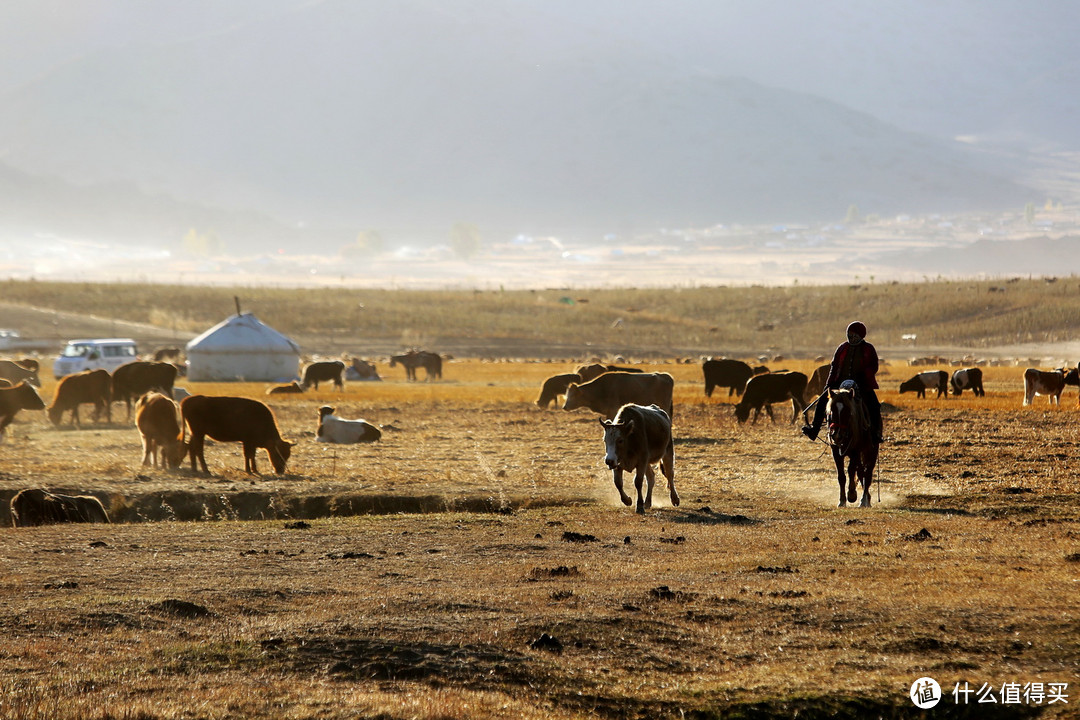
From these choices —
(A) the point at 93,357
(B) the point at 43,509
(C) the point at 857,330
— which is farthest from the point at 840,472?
(A) the point at 93,357

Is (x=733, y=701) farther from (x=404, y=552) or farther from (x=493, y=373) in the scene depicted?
(x=493, y=373)

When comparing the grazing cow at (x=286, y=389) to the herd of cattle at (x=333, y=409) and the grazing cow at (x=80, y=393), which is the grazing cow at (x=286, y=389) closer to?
the herd of cattle at (x=333, y=409)

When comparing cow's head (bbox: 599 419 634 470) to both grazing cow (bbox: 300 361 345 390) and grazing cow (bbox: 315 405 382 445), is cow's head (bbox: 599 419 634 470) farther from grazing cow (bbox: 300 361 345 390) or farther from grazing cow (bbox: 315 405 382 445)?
grazing cow (bbox: 300 361 345 390)

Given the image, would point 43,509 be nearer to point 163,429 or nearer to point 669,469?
point 163,429

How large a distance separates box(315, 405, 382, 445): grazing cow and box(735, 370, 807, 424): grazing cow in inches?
339

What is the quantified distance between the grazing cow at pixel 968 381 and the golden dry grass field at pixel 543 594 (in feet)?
59.0

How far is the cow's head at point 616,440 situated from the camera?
46.5ft

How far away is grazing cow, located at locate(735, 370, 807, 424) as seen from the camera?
28.0 meters

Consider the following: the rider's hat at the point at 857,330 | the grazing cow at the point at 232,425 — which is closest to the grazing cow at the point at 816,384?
the grazing cow at the point at 232,425

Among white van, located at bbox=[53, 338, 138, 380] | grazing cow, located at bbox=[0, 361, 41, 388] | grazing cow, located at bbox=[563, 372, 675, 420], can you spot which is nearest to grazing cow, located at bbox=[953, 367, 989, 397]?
grazing cow, located at bbox=[563, 372, 675, 420]

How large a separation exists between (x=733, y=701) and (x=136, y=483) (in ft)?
42.4

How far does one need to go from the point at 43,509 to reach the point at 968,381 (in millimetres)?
29272

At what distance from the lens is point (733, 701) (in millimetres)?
6855

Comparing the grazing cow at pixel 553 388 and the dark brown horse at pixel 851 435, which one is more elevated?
the dark brown horse at pixel 851 435
